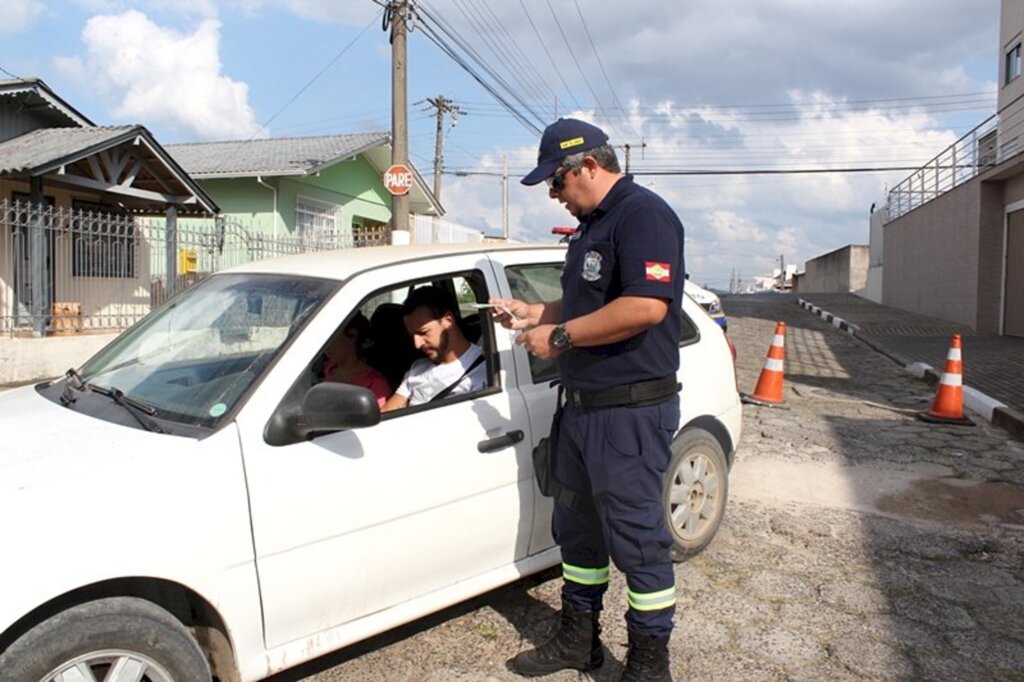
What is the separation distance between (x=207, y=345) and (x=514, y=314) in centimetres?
119

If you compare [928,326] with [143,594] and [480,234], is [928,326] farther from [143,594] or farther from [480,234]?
[143,594]

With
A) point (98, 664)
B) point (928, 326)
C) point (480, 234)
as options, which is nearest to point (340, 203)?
point (480, 234)

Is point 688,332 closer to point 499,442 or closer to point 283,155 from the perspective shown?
point 499,442

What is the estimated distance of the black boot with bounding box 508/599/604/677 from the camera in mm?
2855

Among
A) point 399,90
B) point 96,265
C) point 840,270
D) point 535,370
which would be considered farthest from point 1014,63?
point 535,370

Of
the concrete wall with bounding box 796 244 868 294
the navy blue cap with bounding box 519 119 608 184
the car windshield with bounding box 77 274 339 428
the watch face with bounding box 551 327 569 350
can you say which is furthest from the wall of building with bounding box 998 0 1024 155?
the car windshield with bounding box 77 274 339 428

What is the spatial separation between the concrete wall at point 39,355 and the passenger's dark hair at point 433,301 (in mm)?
7333

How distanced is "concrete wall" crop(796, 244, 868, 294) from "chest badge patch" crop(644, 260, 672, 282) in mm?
34630

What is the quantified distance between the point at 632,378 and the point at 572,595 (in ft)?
2.97

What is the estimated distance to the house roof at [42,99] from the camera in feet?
40.1

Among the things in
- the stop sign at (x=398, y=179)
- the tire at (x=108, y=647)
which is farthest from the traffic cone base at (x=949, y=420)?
the stop sign at (x=398, y=179)

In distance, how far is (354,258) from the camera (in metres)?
3.15

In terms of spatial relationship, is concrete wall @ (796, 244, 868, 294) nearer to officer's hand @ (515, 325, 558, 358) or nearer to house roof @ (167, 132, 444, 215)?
house roof @ (167, 132, 444, 215)

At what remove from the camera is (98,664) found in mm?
2029
